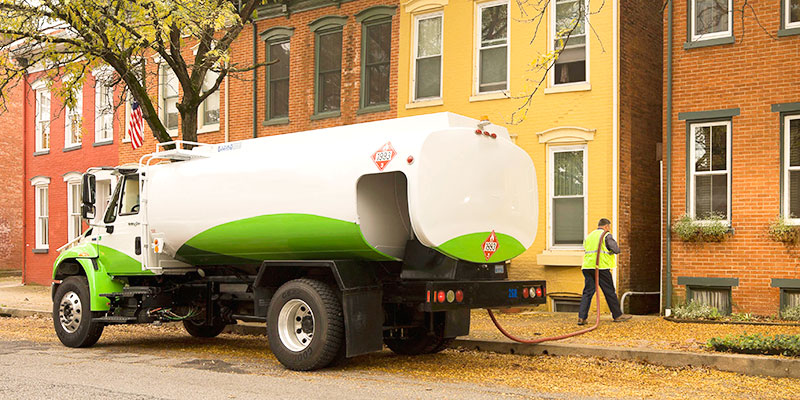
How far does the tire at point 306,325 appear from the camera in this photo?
9172 mm

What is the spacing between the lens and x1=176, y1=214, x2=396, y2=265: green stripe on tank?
9.27 m

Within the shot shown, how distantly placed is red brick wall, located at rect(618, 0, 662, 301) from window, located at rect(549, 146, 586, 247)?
2.44 ft

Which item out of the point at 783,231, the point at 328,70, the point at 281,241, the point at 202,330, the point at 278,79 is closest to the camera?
the point at 281,241

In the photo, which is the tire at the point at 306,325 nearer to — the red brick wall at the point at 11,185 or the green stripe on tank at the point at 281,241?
the green stripe on tank at the point at 281,241

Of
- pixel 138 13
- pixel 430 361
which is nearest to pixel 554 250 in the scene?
pixel 430 361

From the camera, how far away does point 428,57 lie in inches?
704

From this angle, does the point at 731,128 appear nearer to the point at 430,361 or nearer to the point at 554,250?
the point at 554,250

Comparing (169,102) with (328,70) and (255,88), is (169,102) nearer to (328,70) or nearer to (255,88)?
(255,88)

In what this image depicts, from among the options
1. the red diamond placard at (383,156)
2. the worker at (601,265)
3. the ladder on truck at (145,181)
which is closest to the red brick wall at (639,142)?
the worker at (601,265)

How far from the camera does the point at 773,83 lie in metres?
14.1

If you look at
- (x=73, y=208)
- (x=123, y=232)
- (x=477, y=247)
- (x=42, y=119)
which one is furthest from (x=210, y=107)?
(x=477, y=247)

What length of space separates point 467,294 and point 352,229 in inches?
55.5

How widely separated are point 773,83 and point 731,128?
957mm

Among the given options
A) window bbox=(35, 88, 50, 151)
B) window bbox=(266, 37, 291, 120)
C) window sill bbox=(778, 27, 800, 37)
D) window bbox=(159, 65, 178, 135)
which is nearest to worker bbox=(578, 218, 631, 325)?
window sill bbox=(778, 27, 800, 37)
